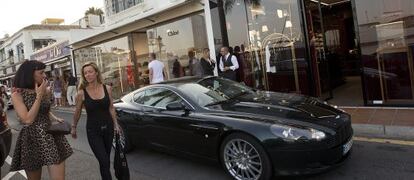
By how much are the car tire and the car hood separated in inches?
11.7

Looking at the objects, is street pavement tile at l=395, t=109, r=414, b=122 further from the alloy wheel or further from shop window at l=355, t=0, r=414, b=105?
the alloy wheel

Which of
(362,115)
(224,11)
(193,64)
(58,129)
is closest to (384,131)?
(362,115)

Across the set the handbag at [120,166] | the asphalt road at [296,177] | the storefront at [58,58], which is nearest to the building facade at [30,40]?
the storefront at [58,58]

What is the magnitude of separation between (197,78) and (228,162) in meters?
1.90

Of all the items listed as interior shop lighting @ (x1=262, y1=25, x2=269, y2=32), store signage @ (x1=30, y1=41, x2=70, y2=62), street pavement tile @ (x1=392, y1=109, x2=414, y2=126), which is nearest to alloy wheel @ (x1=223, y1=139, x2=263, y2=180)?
street pavement tile @ (x1=392, y1=109, x2=414, y2=126)

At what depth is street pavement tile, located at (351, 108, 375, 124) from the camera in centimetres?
730

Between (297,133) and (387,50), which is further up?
(387,50)

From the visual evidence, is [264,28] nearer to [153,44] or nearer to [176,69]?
[176,69]

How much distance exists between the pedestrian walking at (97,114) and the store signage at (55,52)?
1794cm

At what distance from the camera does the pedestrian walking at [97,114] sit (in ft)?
14.8

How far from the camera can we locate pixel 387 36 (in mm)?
8422

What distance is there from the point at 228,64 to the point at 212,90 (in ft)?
14.8

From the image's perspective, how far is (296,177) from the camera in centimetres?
470

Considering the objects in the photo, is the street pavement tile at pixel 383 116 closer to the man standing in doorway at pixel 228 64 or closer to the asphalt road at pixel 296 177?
the asphalt road at pixel 296 177
